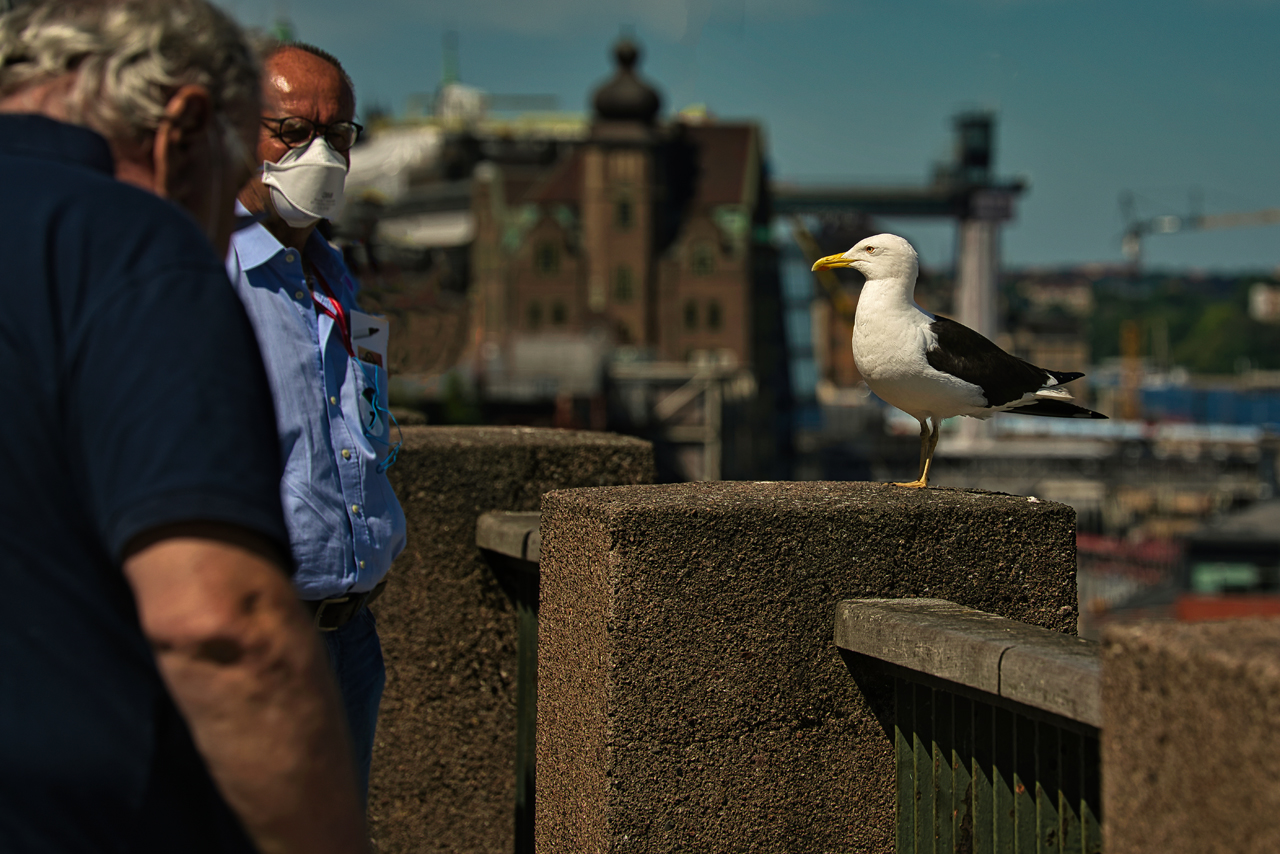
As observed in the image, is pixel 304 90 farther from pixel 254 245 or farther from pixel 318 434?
pixel 318 434

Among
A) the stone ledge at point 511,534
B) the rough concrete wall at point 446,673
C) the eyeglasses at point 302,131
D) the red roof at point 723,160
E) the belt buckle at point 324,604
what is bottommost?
the rough concrete wall at point 446,673

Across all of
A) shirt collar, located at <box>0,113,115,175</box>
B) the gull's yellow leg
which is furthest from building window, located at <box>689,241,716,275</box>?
shirt collar, located at <box>0,113,115,175</box>

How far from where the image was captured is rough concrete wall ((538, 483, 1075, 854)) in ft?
10.5

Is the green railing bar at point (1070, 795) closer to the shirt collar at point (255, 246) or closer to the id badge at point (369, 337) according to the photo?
the id badge at point (369, 337)

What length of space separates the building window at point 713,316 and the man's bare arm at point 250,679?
85665 mm

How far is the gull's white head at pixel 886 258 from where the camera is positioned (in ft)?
14.3

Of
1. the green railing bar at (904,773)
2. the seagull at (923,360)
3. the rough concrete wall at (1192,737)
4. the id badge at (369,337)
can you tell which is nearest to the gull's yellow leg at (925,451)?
the seagull at (923,360)

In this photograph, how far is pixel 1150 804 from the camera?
6.69ft

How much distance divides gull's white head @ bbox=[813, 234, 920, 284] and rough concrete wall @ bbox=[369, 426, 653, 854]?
1.23 m

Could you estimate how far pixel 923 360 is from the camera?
421 cm

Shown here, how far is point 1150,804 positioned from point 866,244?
8.31 ft

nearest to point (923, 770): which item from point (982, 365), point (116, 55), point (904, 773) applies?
point (904, 773)

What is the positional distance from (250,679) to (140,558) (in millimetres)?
168

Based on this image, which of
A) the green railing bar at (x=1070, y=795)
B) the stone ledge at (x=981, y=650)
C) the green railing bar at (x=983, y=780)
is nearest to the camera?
the stone ledge at (x=981, y=650)
